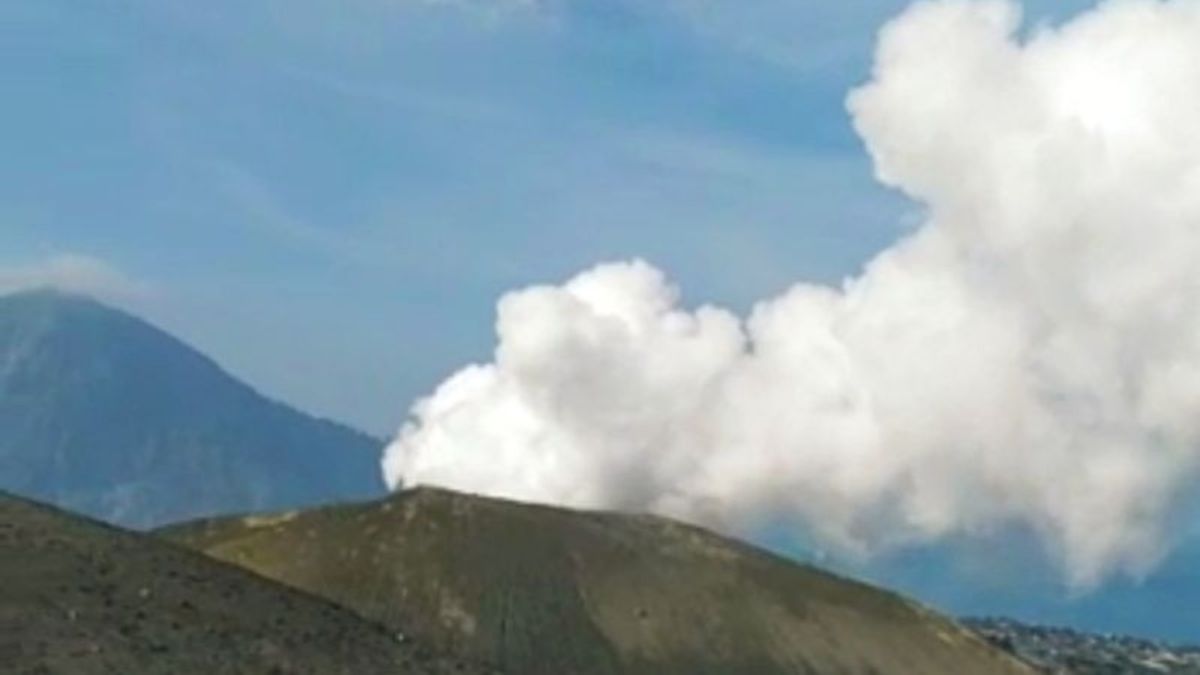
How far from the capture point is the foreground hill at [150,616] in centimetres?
12000

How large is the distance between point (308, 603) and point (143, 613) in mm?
28997

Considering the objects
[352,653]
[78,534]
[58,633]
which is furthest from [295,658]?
[78,534]

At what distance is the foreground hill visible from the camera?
120 m

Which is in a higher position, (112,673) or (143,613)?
(143,613)

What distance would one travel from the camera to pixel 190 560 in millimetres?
160125

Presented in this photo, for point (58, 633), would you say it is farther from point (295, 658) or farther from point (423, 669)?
point (423, 669)

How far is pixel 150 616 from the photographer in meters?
133

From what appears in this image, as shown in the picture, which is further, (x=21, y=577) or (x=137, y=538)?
(x=137, y=538)

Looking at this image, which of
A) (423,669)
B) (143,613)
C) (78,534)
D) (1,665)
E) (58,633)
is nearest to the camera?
(1,665)

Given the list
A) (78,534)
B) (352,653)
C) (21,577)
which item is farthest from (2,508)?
(352,653)

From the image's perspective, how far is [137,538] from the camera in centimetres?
15975

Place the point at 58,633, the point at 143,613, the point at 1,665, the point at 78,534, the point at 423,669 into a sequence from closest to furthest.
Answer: the point at 1,665 → the point at 58,633 → the point at 143,613 → the point at 423,669 → the point at 78,534

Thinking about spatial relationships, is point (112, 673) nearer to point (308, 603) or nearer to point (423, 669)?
point (423, 669)

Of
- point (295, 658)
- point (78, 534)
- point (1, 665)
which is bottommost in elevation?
point (1, 665)
